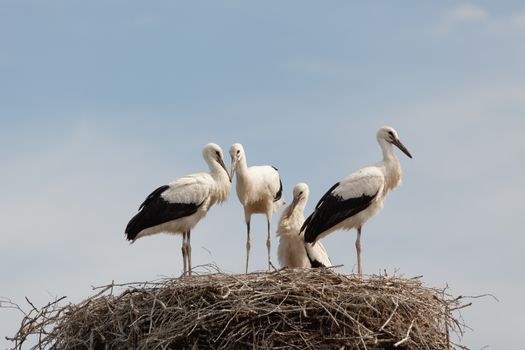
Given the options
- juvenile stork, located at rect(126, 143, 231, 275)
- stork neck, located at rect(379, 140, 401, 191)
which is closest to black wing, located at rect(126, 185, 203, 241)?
juvenile stork, located at rect(126, 143, 231, 275)

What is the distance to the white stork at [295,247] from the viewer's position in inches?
526

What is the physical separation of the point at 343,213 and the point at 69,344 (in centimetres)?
351

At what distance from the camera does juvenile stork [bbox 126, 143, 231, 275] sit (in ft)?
42.6

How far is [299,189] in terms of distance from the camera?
13.8 metres

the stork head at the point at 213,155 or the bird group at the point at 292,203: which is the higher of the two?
the stork head at the point at 213,155

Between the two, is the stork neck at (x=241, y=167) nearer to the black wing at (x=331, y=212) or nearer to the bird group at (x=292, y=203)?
the bird group at (x=292, y=203)

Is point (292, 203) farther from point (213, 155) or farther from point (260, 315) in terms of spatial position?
point (260, 315)

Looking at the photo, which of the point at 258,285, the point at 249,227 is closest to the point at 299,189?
the point at 249,227

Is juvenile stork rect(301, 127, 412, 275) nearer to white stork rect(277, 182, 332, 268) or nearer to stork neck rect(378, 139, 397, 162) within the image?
stork neck rect(378, 139, 397, 162)

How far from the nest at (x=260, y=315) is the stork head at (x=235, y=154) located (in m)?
3.18

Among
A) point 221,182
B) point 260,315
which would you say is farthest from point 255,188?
point 260,315

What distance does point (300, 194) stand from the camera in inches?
543

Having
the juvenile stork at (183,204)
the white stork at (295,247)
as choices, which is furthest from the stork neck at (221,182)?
the white stork at (295,247)

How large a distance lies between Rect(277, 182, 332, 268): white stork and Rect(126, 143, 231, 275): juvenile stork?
720 mm
